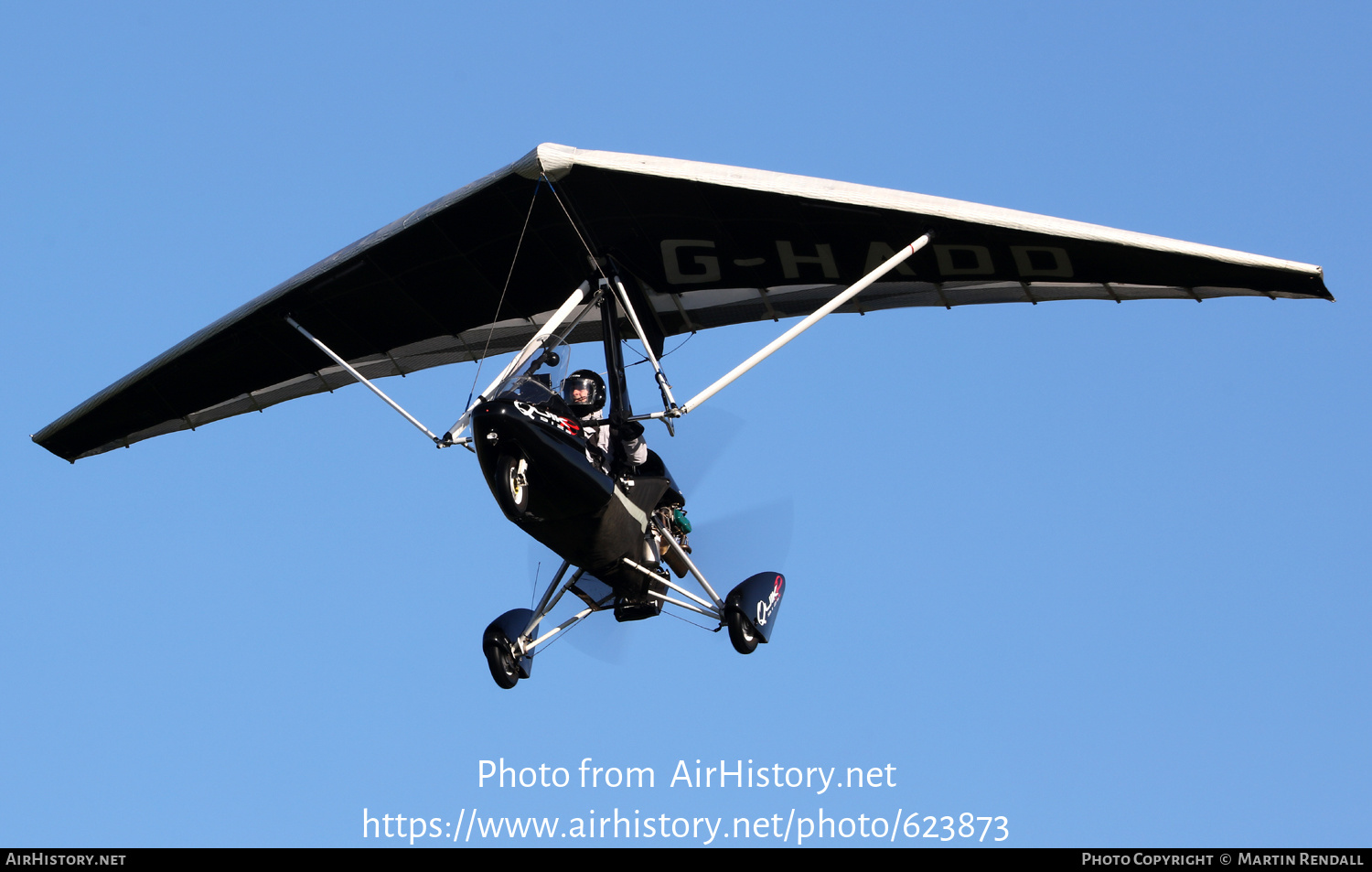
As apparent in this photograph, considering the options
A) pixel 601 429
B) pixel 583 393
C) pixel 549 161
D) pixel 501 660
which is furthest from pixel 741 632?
pixel 549 161

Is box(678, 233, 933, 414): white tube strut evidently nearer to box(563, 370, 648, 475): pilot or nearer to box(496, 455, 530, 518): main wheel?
box(563, 370, 648, 475): pilot

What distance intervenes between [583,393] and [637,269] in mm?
3015

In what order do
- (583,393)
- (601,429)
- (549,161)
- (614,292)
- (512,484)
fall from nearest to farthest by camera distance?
(512,484) < (549,161) < (583,393) < (601,429) < (614,292)

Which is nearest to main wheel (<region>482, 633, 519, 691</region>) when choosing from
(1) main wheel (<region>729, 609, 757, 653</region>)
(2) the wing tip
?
(1) main wheel (<region>729, 609, 757, 653</region>)

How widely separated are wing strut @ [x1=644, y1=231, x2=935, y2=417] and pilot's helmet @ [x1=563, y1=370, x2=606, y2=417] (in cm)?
108

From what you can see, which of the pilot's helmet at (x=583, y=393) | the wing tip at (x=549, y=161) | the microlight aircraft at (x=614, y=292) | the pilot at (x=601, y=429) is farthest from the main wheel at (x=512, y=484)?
the wing tip at (x=549, y=161)

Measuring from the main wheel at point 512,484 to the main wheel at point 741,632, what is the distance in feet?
14.6

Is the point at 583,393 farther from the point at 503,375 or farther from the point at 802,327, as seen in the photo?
the point at 802,327

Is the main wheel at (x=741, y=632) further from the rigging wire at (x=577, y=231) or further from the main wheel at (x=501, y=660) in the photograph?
the rigging wire at (x=577, y=231)

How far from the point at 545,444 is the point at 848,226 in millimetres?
5109

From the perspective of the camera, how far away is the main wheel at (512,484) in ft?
58.4

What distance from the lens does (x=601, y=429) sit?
779 inches
